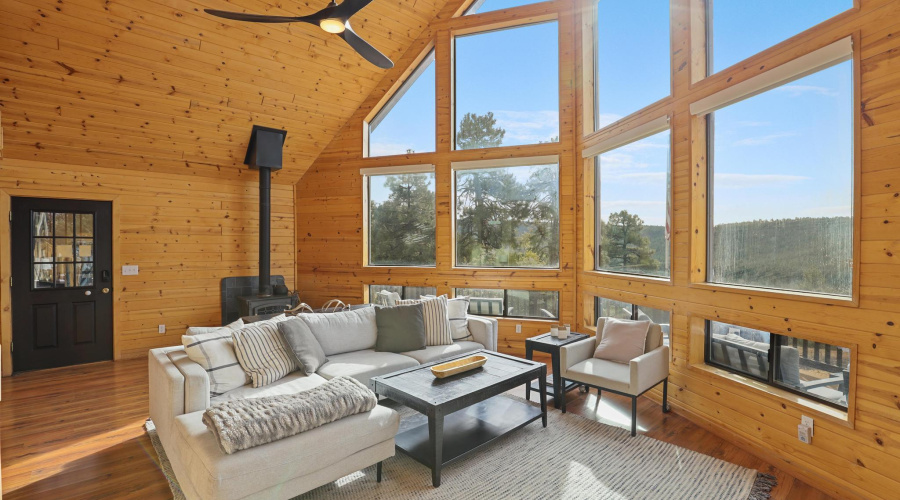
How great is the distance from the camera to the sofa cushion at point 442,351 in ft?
12.5

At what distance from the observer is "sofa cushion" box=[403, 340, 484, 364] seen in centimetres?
381

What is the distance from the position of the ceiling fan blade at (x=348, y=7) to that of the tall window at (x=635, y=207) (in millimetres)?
2850

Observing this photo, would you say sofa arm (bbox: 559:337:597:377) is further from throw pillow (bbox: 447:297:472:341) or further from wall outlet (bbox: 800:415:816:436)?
wall outlet (bbox: 800:415:816:436)

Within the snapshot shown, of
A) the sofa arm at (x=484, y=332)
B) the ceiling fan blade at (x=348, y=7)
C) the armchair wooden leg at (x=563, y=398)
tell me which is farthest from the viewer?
the sofa arm at (x=484, y=332)

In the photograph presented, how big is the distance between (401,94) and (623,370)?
187 inches

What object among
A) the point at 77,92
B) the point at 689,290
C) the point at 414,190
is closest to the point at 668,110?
the point at 689,290

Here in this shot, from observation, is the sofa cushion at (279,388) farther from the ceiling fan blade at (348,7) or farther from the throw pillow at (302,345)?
the ceiling fan blade at (348,7)

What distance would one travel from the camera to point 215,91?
4734mm

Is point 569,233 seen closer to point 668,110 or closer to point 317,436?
point 668,110

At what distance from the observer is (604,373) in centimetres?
339

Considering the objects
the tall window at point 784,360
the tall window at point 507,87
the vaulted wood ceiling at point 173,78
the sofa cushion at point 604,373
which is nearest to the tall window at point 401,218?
the tall window at point 507,87

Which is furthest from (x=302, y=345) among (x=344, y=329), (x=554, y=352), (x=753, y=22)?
(x=753, y=22)

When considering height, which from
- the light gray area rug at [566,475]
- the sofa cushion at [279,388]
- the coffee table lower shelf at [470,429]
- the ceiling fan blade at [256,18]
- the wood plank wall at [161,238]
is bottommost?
the light gray area rug at [566,475]

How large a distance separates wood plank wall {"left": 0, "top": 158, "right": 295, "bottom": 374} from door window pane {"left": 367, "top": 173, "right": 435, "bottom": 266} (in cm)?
157
